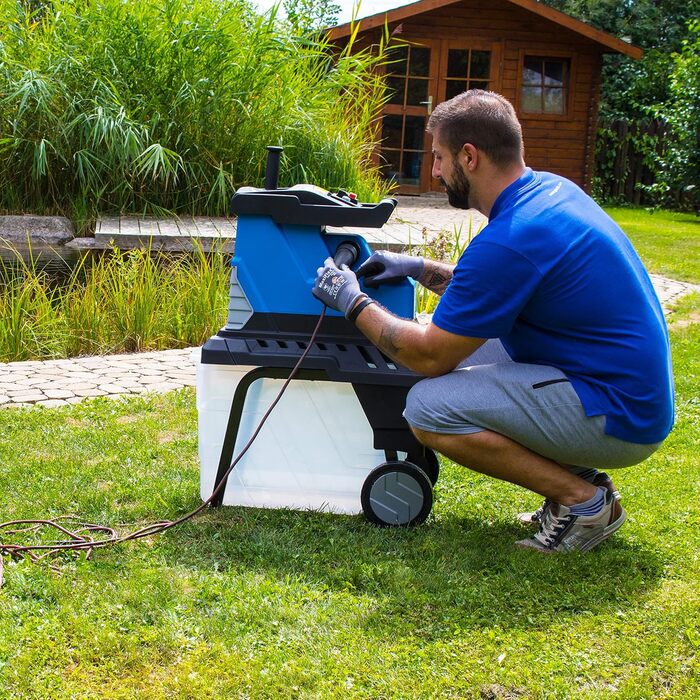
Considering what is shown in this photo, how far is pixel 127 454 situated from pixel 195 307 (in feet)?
7.43

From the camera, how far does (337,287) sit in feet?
8.74

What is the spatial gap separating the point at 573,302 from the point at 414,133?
40.4 feet

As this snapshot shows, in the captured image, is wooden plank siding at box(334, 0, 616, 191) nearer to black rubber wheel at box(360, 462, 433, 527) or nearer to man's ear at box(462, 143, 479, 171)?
man's ear at box(462, 143, 479, 171)

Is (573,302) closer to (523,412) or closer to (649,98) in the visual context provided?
(523,412)

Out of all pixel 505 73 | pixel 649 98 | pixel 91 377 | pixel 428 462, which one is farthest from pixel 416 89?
pixel 428 462

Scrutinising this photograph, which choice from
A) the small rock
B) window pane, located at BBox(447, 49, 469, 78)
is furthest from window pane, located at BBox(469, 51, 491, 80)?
the small rock

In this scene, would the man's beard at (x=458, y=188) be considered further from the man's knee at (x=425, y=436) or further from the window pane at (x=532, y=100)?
the window pane at (x=532, y=100)

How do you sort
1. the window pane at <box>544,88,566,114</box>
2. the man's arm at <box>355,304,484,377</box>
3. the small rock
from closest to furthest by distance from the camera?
1. the man's arm at <box>355,304,484,377</box>
2. the small rock
3. the window pane at <box>544,88,566,114</box>

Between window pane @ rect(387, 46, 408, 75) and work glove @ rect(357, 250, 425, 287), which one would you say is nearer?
work glove @ rect(357, 250, 425, 287)

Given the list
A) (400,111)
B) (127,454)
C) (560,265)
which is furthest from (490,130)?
(400,111)

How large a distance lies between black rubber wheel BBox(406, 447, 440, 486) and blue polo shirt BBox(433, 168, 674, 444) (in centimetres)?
54

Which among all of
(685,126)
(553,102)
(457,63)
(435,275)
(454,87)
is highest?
(457,63)

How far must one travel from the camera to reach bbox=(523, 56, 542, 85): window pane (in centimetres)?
1467

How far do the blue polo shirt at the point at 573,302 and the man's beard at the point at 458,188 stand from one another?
12 centimetres
